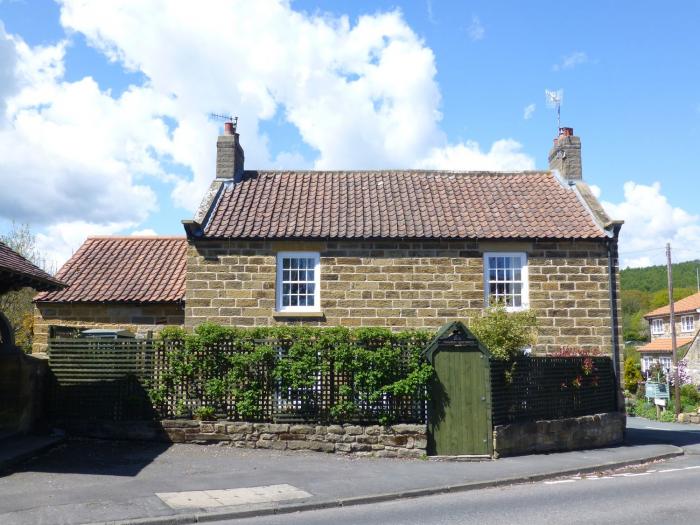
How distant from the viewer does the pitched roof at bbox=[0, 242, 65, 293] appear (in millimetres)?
11516

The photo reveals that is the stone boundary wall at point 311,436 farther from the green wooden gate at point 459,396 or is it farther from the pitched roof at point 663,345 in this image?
the pitched roof at point 663,345

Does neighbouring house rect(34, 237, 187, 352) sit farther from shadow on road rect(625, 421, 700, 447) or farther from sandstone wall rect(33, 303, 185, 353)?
shadow on road rect(625, 421, 700, 447)

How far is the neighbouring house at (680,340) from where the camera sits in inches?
1640

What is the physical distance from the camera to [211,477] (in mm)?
10492

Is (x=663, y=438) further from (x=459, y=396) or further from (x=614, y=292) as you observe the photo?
(x=459, y=396)

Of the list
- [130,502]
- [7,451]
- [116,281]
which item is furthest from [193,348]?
[116,281]

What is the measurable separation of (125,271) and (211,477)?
10476 millimetres

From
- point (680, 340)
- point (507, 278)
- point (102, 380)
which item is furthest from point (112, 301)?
point (680, 340)

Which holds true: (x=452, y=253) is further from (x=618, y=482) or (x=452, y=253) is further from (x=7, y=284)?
(x=7, y=284)

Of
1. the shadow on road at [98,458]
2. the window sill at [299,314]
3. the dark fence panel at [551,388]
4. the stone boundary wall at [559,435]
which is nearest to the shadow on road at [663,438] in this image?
the stone boundary wall at [559,435]

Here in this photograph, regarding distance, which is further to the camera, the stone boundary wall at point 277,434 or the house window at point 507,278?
the house window at point 507,278

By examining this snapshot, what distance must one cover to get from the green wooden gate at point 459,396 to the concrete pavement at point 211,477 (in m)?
0.57

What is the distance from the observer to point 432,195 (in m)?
19.2

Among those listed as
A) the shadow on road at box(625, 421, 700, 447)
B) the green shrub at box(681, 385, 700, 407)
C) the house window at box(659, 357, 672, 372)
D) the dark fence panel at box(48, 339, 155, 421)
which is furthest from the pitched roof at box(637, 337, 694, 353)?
the dark fence panel at box(48, 339, 155, 421)
